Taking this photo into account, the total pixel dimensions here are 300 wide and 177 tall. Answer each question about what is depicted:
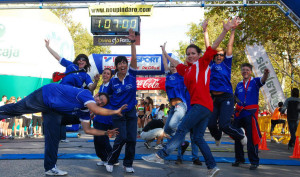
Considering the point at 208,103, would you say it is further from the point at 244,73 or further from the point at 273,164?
the point at 273,164

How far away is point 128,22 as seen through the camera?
14.5m

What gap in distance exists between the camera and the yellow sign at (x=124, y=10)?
11.9 metres

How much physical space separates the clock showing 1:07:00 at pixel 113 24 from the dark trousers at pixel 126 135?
867cm

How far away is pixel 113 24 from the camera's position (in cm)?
1448

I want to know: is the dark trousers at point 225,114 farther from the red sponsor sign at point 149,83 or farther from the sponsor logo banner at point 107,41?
the red sponsor sign at point 149,83

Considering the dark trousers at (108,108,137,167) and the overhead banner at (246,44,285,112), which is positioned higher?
the overhead banner at (246,44,285,112)

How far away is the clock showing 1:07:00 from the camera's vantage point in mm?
14335

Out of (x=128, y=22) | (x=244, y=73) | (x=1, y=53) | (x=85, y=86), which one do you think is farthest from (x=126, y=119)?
(x=1, y=53)

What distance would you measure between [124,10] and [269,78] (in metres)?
7.97

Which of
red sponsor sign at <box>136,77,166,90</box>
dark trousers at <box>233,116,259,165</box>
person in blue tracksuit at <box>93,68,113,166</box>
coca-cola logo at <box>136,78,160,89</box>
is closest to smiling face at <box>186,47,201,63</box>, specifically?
person in blue tracksuit at <box>93,68,113,166</box>

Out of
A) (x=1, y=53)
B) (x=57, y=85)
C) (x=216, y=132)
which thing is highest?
(x=1, y=53)

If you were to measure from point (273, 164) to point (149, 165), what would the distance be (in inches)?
105

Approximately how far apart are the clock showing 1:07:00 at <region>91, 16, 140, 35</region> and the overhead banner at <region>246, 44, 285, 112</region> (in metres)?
6.09

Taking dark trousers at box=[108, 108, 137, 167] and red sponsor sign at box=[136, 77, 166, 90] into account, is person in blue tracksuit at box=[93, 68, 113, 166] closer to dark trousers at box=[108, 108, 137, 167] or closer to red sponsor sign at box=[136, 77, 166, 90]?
dark trousers at box=[108, 108, 137, 167]
